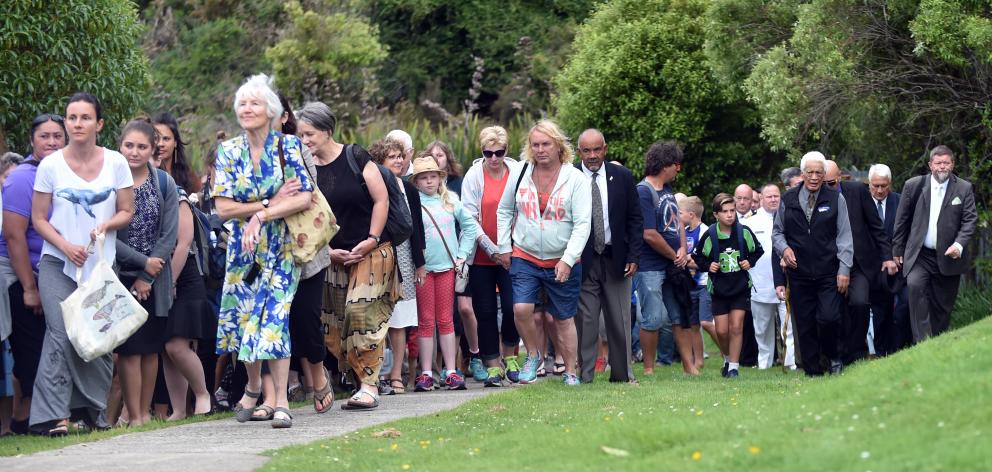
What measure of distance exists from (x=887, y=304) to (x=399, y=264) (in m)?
6.20

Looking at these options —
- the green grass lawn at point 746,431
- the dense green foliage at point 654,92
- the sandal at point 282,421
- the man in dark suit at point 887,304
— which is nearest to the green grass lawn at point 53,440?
the sandal at point 282,421

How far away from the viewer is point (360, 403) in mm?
11102

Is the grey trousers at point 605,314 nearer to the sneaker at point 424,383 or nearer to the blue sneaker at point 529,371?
the blue sneaker at point 529,371

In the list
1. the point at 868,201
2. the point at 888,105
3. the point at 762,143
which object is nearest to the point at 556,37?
the point at 762,143

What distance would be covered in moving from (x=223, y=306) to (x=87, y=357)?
935 millimetres

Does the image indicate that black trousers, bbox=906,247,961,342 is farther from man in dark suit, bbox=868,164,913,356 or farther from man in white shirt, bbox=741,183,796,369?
man in white shirt, bbox=741,183,796,369

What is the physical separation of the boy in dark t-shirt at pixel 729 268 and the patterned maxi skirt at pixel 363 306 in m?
5.01

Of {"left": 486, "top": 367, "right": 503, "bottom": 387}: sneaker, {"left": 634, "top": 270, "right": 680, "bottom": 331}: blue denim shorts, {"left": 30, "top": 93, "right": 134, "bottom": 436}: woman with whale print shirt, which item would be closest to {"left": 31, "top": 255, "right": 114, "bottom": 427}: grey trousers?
{"left": 30, "top": 93, "right": 134, "bottom": 436}: woman with whale print shirt

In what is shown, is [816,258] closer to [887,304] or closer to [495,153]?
[887,304]

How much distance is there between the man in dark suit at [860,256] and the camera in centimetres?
1413

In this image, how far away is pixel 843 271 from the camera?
45.7 ft

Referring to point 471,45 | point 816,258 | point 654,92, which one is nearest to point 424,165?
point 816,258

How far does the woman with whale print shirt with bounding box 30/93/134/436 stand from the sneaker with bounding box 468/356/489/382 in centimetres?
443

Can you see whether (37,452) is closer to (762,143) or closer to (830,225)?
(830,225)
